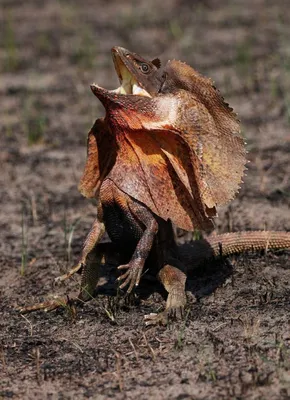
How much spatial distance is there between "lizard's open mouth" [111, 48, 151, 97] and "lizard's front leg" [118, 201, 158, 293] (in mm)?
532

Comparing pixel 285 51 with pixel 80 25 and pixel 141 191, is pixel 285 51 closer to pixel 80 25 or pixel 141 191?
pixel 80 25

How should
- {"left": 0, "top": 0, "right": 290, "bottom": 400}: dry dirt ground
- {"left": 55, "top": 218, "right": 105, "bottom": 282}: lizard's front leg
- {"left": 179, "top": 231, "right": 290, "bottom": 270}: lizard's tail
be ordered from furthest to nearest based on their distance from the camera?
{"left": 179, "top": 231, "right": 290, "bottom": 270}: lizard's tail
{"left": 55, "top": 218, "right": 105, "bottom": 282}: lizard's front leg
{"left": 0, "top": 0, "right": 290, "bottom": 400}: dry dirt ground

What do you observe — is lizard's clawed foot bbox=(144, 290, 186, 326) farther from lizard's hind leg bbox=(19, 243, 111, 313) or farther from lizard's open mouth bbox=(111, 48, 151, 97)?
lizard's open mouth bbox=(111, 48, 151, 97)

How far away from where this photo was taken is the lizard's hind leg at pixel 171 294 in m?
4.45

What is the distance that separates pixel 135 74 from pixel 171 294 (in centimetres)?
110

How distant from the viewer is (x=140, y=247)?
14.4 feet

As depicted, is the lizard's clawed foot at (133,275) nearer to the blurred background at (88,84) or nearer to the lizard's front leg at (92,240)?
the lizard's front leg at (92,240)

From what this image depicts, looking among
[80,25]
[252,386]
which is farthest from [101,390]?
[80,25]

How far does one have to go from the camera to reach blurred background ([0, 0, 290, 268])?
6.35 meters

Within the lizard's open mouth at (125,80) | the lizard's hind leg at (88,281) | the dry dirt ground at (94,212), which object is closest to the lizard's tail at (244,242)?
the dry dirt ground at (94,212)

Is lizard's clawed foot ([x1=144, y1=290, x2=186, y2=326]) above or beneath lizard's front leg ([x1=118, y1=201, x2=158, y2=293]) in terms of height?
beneath

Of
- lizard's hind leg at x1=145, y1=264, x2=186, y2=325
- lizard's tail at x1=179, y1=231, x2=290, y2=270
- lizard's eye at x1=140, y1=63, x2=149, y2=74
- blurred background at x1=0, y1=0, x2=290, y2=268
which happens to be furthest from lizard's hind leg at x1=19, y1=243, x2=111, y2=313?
lizard's eye at x1=140, y1=63, x2=149, y2=74

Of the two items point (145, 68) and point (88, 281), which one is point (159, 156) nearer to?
point (145, 68)

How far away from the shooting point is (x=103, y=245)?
478 cm
